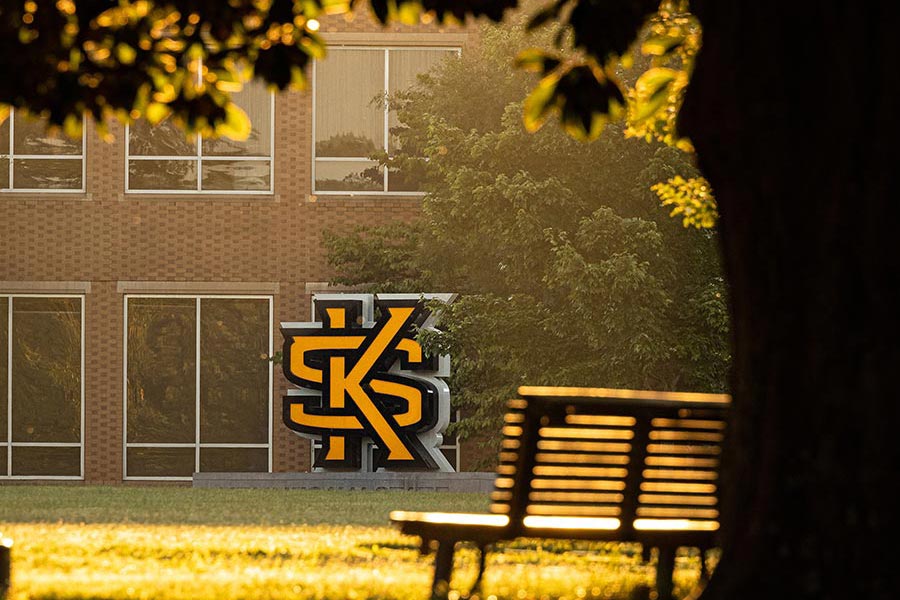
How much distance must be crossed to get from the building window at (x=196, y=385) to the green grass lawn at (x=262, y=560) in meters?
10.7

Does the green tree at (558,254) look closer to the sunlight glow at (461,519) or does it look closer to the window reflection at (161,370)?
the window reflection at (161,370)

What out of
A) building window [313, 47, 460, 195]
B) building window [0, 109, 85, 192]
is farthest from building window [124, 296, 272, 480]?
building window [313, 47, 460, 195]

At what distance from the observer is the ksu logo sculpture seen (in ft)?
83.6

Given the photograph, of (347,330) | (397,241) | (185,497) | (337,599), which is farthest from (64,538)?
(397,241)

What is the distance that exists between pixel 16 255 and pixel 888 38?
80.6 feet

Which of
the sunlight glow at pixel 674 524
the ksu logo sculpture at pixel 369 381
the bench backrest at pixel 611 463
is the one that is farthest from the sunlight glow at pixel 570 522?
the ksu logo sculpture at pixel 369 381

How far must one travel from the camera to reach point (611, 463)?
7324mm

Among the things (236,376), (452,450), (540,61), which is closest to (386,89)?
(236,376)

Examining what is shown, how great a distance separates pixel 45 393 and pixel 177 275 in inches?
108

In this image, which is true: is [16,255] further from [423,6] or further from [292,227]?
[423,6]

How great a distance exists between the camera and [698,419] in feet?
24.4

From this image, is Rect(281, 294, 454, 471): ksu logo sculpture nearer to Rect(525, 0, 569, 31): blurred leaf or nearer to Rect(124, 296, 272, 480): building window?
Rect(124, 296, 272, 480): building window

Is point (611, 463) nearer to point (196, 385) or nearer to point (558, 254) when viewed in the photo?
point (558, 254)

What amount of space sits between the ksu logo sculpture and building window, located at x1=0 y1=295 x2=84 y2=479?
4.26 metres
